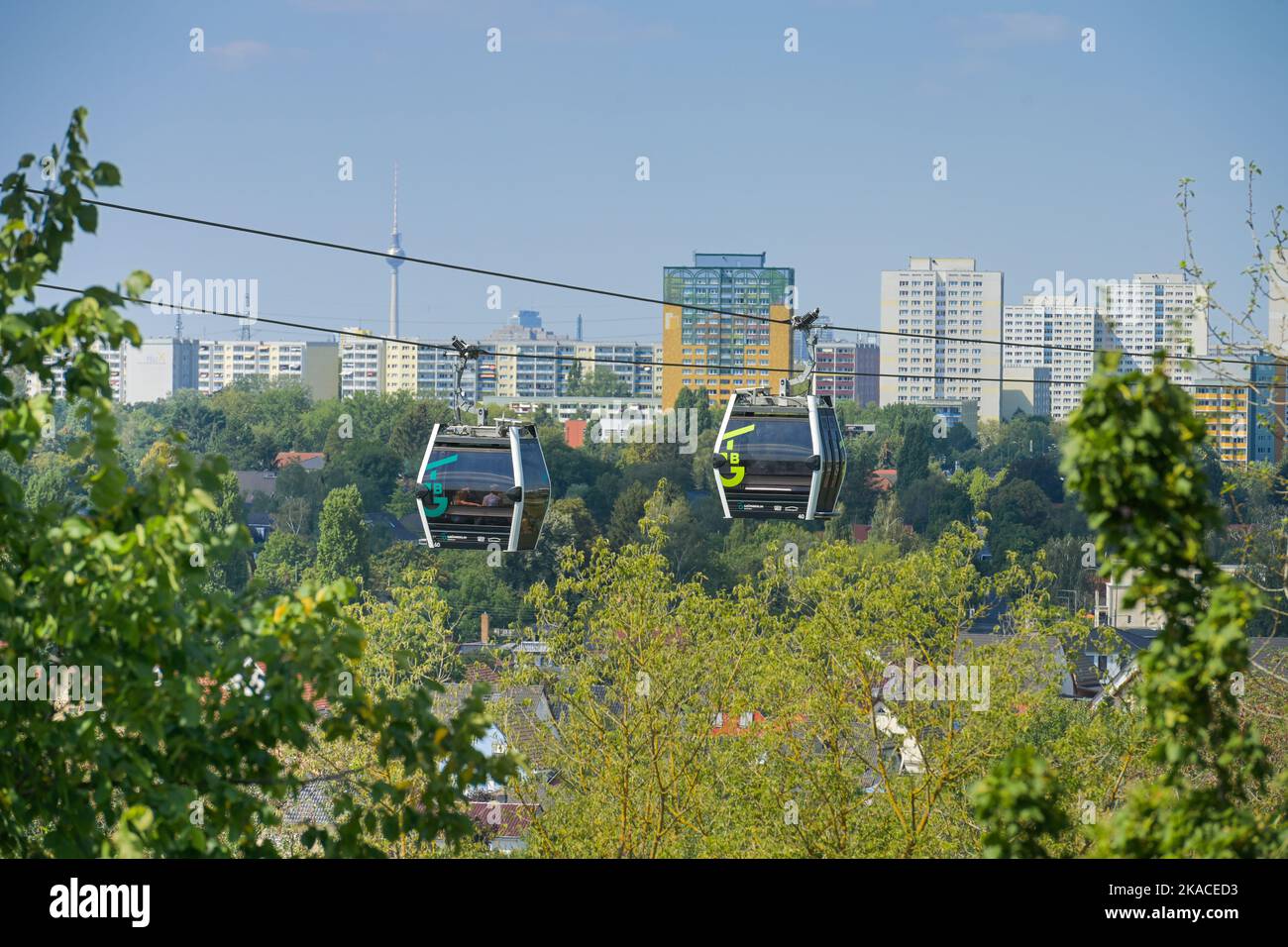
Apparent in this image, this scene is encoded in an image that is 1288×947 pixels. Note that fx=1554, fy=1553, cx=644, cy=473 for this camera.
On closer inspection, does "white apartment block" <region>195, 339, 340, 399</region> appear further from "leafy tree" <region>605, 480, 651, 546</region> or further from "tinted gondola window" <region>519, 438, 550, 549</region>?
"tinted gondola window" <region>519, 438, 550, 549</region>

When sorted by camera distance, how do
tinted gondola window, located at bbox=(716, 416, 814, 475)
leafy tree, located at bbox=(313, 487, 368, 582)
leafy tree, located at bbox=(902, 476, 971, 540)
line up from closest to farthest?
1. tinted gondola window, located at bbox=(716, 416, 814, 475)
2. leafy tree, located at bbox=(313, 487, 368, 582)
3. leafy tree, located at bbox=(902, 476, 971, 540)

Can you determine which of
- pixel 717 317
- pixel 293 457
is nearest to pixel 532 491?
pixel 293 457

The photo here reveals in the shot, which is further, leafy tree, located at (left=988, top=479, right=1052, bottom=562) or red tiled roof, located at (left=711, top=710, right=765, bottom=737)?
leafy tree, located at (left=988, top=479, right=1052, bottom=562)

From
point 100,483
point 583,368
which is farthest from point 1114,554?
point 583,368

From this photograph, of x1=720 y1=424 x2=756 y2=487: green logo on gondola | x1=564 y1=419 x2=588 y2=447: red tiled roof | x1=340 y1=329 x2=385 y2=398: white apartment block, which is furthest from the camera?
x1=340 y1=329 x2=385 y2=398: white apartment block

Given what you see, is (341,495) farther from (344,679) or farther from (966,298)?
(966,298)

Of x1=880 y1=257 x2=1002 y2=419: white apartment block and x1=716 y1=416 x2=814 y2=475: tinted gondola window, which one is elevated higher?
x1=880 y1=257 x2=1002 y2=419: white apartment block

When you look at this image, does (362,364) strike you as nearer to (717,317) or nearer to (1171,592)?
(717,317)

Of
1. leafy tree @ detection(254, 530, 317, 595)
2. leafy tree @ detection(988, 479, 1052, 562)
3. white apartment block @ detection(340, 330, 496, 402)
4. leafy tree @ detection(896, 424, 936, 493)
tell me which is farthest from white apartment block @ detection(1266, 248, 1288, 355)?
white apartment block @ detection(340, 330, 496, 402)
